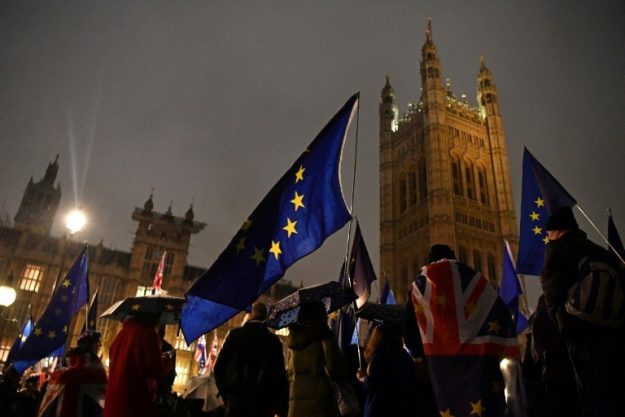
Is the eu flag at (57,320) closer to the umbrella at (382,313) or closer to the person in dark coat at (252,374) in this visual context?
the person in dark coat at (252,374)

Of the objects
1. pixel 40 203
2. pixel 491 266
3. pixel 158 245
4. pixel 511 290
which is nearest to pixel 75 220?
pixel 511 290

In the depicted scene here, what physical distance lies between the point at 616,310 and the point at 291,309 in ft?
11.5

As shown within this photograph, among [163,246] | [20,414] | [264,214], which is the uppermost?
[163,246]

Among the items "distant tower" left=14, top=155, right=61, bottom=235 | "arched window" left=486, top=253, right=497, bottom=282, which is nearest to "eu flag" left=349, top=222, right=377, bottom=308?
"arched window" left=486, top=253, right=497, bottom=282

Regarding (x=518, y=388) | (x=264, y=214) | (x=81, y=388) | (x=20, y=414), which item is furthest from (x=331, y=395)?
(x=20, y=414)

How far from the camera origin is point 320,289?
538 cm

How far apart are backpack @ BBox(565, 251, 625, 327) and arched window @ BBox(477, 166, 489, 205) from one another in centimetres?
5005

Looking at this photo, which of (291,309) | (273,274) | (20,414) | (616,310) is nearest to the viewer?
(616,310)

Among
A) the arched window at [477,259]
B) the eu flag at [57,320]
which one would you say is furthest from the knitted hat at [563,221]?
the arched window at [477,259]

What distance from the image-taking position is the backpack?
2500 millimetres

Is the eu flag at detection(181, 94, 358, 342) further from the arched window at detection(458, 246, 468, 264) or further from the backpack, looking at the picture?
the arched window at detection(458, 246, 468, 264)

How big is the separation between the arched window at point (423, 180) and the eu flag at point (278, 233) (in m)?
45.8

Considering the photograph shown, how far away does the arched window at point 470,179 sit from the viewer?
161 feet

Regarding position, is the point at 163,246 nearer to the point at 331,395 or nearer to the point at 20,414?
the point at 20,414
